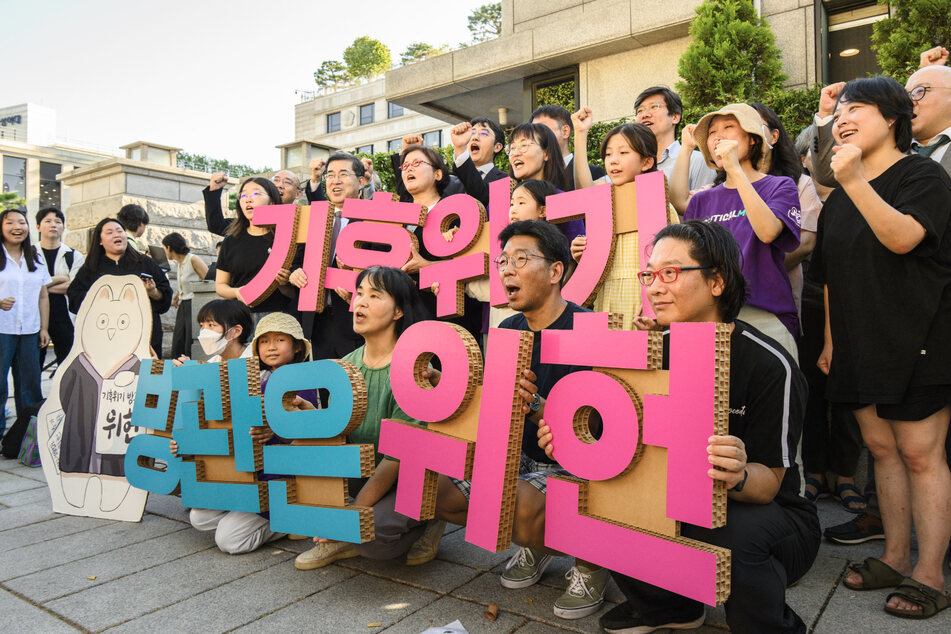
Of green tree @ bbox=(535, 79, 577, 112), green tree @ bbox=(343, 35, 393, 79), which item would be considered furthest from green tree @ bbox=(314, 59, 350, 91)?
green tree @ bbox=(535, 79, 577, 112)

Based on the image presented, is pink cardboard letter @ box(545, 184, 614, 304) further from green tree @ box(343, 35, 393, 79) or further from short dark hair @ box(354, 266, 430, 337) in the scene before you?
green tree @ box(343, 35, 393, 79)

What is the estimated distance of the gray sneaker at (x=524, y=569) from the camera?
282 centimetres

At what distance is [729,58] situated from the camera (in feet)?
32.6

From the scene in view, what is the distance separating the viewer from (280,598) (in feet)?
9.13

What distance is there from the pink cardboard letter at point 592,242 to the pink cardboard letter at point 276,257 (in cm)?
205

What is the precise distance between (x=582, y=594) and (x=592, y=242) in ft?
5.68

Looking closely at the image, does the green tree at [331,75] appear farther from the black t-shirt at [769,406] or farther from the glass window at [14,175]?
the black t-shirt at [769,406]

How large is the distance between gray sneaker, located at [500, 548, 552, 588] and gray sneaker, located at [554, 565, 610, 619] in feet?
0.71

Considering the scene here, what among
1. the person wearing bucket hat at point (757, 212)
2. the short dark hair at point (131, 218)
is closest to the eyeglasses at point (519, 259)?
the person wearing bucket hat at point (757, 212)

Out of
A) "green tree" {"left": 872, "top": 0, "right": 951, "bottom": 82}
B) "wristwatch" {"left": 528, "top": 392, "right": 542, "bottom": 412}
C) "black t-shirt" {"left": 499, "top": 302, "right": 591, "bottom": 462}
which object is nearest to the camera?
"wristwatch" {"left": 528, "top": 392, "right": 542, "bottom": 412}

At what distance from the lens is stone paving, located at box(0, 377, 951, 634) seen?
2512 millimetres

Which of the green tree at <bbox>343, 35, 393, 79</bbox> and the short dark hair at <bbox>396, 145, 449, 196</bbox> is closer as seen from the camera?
the short dark hair at <bbox>396, 145, 449, 196</bbox>

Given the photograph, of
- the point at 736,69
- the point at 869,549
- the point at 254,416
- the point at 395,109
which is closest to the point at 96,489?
the point at 254,416

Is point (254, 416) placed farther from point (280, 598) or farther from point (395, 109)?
point (395, 109)
